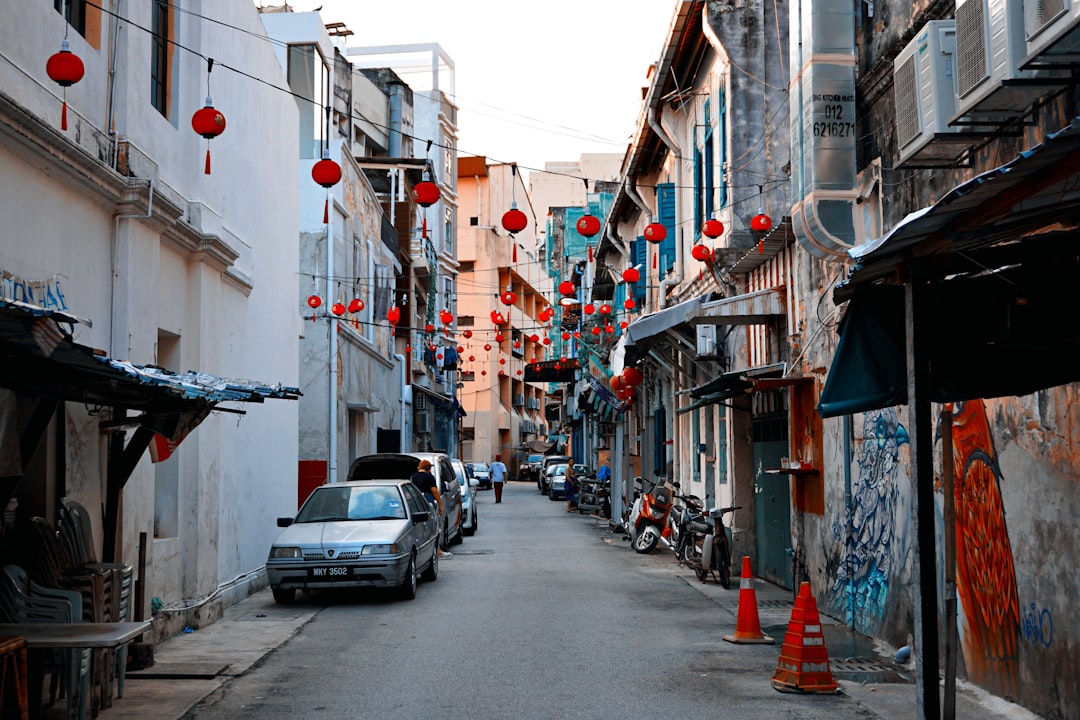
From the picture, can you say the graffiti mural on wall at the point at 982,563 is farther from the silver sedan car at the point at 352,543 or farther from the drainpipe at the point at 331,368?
the drainpipe at the point at 331,368

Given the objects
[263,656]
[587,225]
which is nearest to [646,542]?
[587,225]

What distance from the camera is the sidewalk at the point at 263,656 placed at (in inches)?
335

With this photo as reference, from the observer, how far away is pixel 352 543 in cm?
1486

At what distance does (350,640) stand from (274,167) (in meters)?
8.42

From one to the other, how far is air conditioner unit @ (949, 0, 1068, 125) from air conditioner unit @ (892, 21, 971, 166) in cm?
22

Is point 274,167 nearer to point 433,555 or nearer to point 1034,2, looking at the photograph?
point 433,555

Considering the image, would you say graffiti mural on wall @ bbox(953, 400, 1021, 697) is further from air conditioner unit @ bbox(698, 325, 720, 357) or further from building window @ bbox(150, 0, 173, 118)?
air conditioner unit @ bbox(698, 325, 720, 357)

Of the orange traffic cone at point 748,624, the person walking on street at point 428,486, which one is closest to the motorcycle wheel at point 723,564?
the orange traffic cone at point 748,624

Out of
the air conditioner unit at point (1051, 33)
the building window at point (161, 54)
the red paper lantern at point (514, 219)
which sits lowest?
the air conditioner unit at point (1051, 33)

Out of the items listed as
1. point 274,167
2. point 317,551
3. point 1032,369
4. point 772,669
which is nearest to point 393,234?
point 274,167

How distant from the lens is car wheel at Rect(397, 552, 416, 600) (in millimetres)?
15234

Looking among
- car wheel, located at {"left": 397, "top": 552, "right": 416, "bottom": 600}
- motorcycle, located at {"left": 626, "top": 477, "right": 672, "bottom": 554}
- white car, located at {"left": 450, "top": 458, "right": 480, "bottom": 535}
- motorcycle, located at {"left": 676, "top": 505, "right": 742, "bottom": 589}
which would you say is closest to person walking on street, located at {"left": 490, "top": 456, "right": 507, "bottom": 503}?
white car, located at {"left": 450, "top": 458, "right": 480, "bottom": 535}

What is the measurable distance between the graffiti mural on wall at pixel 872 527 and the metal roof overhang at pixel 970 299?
137 inches

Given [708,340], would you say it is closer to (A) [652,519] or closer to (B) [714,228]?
(B) [714,228]
